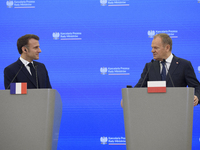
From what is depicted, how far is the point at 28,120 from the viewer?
1855mm

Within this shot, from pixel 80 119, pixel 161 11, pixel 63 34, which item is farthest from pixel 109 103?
pixel 161 11

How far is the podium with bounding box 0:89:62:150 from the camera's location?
185cm

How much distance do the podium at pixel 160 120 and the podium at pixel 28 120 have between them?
22.9 inches

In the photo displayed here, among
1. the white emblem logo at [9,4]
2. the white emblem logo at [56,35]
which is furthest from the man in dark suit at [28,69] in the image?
the white emblem logo at [9,4]

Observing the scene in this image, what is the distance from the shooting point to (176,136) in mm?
1838

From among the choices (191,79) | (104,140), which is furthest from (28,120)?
(104,140)

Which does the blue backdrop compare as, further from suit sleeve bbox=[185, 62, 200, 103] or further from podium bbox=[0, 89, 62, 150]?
podium bbox=[0, 89, 62, 150]

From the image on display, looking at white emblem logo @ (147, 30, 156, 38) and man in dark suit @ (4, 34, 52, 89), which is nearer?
man in dark suit @ (4, 34, 52, 89)

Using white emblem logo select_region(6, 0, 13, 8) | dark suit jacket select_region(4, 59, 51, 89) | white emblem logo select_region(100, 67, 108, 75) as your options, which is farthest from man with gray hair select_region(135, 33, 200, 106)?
white emblem logo select_region(6, 0, 13, 8)

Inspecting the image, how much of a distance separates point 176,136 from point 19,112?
112 cm

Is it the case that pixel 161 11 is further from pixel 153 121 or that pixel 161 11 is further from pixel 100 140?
pixel 153 121

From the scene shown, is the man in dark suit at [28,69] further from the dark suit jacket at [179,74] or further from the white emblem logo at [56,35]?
the dark suit jacket at [179,74]

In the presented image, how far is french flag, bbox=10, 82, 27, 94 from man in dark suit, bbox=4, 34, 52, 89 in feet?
2.22

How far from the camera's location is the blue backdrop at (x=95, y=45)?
3.79m
